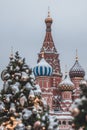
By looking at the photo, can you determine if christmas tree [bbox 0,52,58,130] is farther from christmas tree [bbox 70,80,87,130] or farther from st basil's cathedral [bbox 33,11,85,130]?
st basil's cathedral [bbox 33,11,85,130]

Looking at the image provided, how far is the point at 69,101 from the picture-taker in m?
52.1

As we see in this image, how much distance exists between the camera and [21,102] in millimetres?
15578

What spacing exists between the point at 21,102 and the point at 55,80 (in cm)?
4235

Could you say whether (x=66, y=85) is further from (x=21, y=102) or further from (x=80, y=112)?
(x=80, y=112)

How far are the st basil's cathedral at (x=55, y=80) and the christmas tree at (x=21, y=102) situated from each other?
32.1m

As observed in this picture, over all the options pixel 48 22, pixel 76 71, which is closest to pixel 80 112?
pixel 76 71

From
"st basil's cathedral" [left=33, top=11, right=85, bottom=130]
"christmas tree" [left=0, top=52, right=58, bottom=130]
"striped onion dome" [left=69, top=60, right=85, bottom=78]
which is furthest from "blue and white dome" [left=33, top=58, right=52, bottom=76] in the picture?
"christmas tree" [left=0, top=52, right=58, bottom=130]

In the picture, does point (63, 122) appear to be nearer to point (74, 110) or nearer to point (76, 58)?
point (76, 58)

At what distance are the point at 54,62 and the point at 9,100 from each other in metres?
42.2

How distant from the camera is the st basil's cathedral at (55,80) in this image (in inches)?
1976

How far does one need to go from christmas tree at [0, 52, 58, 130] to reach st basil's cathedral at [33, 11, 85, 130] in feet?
105

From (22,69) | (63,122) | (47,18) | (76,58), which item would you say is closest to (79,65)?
(76,58)

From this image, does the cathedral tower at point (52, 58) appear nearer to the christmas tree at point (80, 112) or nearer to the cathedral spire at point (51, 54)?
the cathedral spire at point (51, 54)

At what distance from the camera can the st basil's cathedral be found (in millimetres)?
50188
